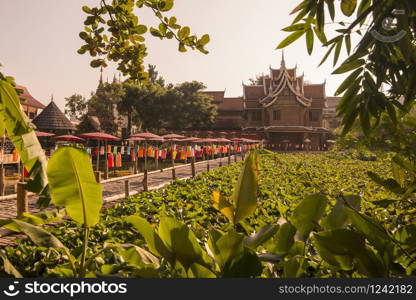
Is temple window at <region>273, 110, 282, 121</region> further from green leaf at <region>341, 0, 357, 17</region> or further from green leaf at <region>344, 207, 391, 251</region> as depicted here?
green leaf at <region>344, 207, 391, 251</region>

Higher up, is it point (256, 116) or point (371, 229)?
point (256, 116)

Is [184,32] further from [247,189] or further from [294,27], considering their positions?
[247,189]

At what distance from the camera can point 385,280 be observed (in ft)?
3.42

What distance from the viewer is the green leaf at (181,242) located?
1264 millimetres

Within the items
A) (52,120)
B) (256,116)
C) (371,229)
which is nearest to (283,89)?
(256,116)

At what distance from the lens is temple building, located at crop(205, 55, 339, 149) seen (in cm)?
3753

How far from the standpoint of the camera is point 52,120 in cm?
2350

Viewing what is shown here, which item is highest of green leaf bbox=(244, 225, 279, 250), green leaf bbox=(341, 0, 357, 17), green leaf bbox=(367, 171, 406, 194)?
green leaf bbox=(341, 0, 357, 17)

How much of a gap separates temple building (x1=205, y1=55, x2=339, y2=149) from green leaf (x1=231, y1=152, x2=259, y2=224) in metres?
36.2

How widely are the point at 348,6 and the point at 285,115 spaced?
1484 inches

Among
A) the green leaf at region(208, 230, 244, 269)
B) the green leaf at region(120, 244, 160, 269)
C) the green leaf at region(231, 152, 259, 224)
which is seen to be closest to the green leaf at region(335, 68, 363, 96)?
the green leaf at region(231, 152, 259, 224)

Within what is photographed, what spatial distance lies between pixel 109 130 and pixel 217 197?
111 feet

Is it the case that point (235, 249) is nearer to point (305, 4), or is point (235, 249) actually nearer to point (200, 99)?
point (305, 4)

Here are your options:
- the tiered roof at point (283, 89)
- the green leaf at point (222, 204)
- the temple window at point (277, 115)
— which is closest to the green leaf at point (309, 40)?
the green leaf at point (222, 204)
